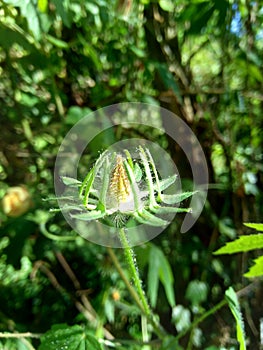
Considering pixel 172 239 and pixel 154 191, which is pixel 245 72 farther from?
pixel 154 191

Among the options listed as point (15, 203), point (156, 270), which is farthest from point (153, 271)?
point (15, 203)

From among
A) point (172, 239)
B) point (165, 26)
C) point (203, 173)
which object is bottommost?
point (172, 239)

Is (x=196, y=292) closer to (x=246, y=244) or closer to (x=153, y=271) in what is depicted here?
(x=153, y=271)

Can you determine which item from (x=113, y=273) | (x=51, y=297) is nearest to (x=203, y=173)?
(x=113, y=273)

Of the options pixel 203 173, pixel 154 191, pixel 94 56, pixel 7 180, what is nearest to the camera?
pixel 154 191

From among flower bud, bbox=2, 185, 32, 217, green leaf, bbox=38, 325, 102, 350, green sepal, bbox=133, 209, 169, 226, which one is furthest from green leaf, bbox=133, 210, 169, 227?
flower bud, bbox=2, 185, 32, 217

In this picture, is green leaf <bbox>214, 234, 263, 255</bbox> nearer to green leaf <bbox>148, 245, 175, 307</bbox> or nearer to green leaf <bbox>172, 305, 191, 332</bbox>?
green leaf <bbox>148, 245, 175, 307</bbox>

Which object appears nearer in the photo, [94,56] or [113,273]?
[94,56]
